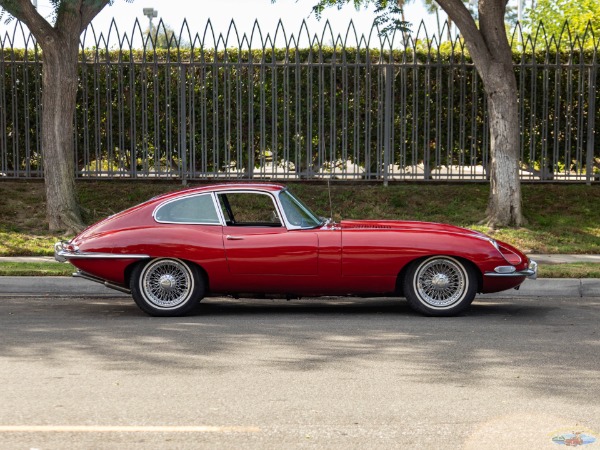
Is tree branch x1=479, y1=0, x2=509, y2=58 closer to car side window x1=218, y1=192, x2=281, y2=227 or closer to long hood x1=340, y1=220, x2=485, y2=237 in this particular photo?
car side window x1=218, y1=192, x2=281, y2=227

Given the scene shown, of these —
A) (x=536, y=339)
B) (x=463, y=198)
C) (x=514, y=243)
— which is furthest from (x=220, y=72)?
(x=536, y=339)

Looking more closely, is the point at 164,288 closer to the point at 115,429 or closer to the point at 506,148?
the point at 115,429

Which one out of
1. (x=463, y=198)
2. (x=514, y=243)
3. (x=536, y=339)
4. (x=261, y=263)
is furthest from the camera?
(x=463, y=198)

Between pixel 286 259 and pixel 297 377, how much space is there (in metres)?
2.57

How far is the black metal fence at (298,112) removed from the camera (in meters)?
17.9

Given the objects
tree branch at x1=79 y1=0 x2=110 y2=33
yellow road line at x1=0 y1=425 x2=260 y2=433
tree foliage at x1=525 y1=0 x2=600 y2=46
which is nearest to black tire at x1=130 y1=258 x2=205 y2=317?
yellow road line at x1=0 y1=425 x2=260 y2=433

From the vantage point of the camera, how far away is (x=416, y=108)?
17.9m

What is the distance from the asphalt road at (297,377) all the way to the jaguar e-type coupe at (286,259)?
275 mm

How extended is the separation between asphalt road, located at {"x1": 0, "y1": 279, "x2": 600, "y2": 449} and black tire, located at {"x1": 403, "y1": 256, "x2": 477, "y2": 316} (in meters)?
0.17

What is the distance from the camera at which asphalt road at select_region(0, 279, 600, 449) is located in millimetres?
5523

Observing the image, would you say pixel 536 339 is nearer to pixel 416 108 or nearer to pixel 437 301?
pixel 437 301

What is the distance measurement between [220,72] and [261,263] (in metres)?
9.44

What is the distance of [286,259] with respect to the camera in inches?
368

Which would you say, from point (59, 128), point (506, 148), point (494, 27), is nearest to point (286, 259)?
point (59, 128)
